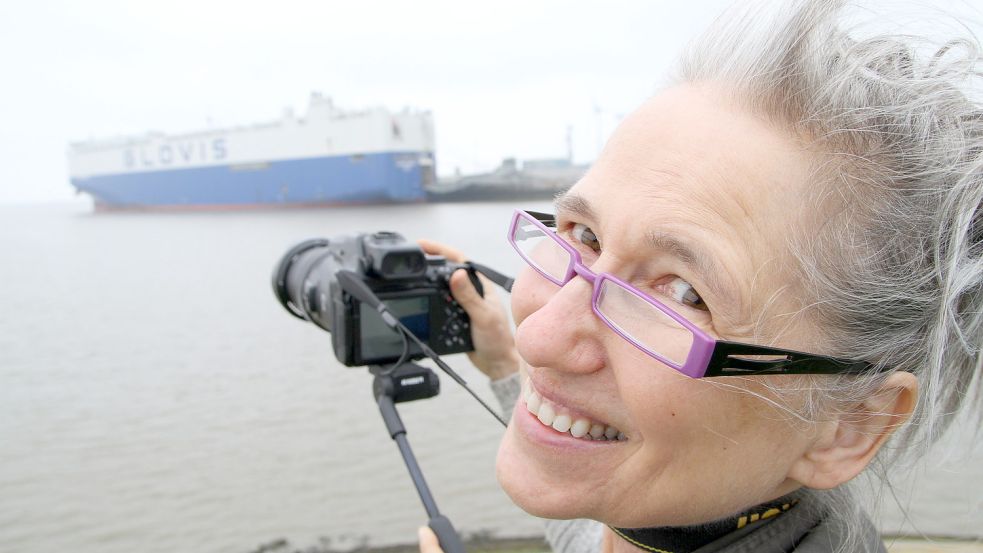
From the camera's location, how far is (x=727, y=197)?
2.32ft

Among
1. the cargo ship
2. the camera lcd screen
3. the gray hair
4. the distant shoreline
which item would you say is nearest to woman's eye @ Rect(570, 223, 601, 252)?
the gray hair

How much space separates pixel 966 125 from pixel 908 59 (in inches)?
3.8

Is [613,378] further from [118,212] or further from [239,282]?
[118,212]

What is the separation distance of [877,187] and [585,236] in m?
0.32

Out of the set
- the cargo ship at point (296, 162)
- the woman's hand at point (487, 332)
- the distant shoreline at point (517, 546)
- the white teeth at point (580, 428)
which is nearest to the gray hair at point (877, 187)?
the white teeth at point (580, 428)

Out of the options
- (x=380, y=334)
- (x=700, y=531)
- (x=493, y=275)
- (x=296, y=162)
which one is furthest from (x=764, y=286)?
(x=296, y=162)

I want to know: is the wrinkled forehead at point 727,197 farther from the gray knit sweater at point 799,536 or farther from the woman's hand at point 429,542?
the woman's hand at point 429,542

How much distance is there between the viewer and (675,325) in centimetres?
70

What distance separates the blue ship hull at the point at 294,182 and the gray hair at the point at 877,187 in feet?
101

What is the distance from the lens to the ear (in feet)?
2.47

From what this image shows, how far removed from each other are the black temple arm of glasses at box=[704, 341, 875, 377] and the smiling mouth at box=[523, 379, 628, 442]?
149 mm

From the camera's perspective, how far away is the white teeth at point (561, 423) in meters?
0.79

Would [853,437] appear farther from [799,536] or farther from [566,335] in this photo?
[566,335]

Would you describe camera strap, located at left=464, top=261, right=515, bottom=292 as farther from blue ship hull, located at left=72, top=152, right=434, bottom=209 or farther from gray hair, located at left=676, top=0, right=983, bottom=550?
blue ship hull, located at left=72, top=152, right=434, bottom=209
